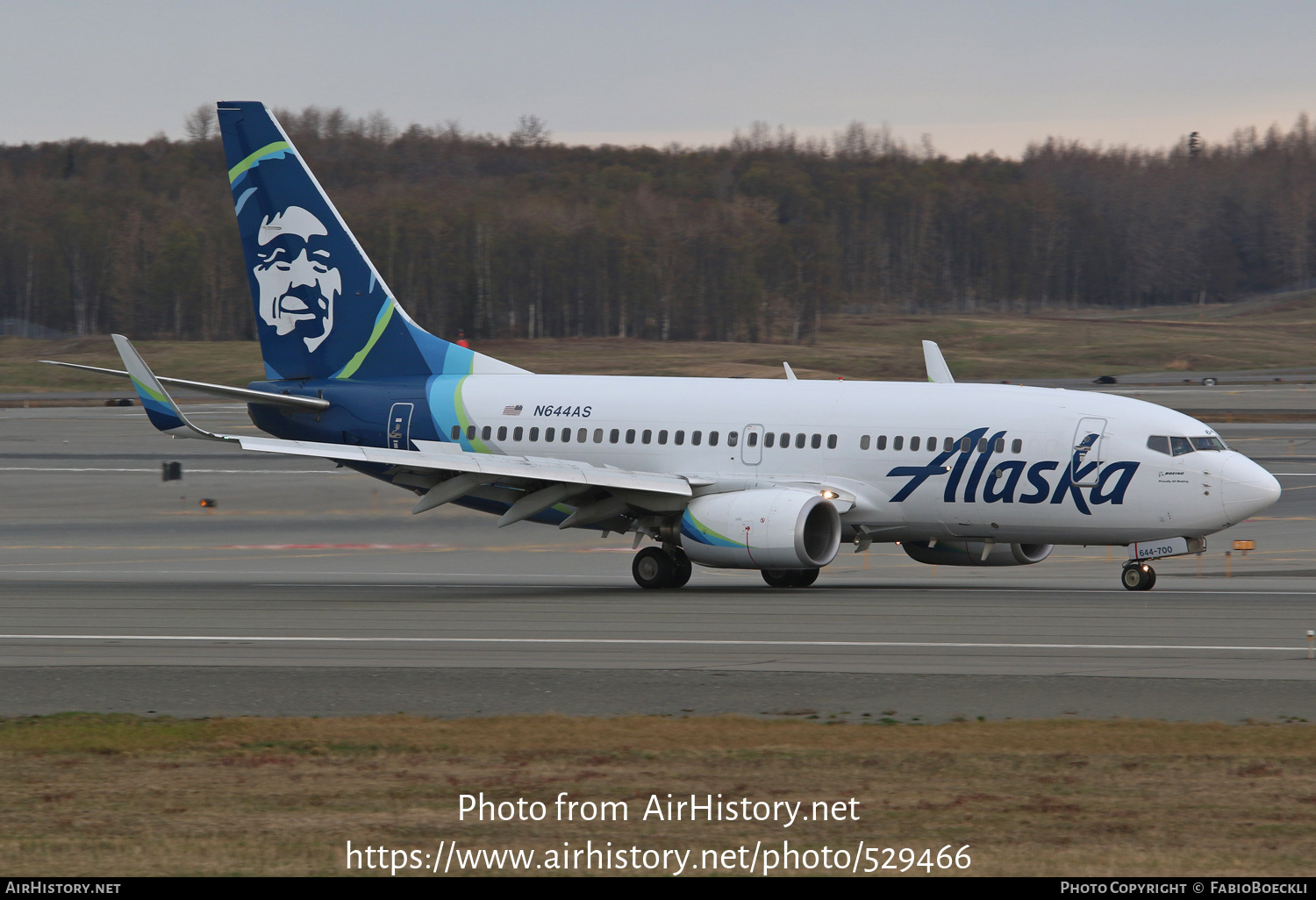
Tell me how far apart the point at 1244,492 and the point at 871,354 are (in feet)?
357

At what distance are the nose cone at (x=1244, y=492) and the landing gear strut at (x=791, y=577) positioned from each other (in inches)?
311

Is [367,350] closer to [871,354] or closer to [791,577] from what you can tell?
[791,577]

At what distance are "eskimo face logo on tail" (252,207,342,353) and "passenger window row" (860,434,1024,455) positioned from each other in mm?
12728

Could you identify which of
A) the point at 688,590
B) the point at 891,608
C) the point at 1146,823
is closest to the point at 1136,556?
the point at 891,608

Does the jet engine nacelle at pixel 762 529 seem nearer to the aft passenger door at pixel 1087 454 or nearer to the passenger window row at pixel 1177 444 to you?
the aft passenger door at pixel 1087 454

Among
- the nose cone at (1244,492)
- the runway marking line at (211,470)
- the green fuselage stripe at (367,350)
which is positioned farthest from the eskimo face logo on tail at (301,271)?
the runway marking line at (211,470)

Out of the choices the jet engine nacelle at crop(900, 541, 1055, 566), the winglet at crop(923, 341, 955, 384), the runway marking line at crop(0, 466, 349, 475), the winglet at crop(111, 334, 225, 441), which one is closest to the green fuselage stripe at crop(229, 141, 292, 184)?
the winglet at crop(111, 334, 225, 441)

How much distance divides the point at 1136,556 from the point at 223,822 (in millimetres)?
21180

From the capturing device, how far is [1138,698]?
17312mm

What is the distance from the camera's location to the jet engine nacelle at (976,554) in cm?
3070

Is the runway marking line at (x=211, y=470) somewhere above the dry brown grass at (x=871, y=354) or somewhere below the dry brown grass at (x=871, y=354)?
below

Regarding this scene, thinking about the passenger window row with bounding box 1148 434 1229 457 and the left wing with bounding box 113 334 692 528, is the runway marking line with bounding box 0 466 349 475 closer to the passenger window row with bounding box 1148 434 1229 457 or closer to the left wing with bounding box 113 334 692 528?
the left wing with bounding box 113 334 692 528

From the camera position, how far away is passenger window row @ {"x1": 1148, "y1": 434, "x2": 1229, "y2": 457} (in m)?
28.5

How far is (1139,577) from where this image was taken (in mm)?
28797
